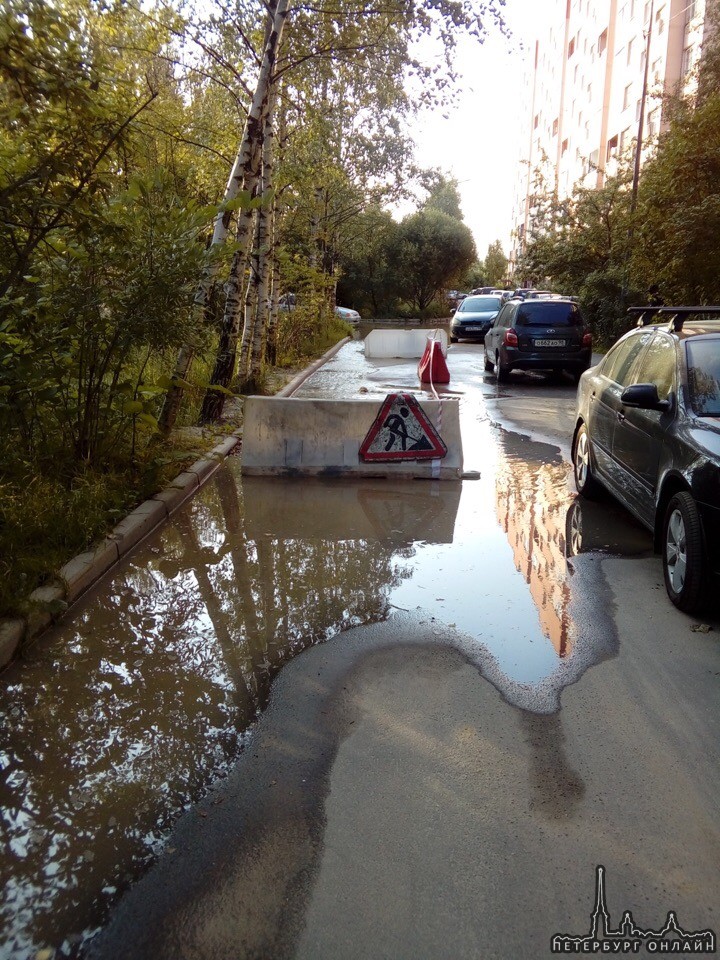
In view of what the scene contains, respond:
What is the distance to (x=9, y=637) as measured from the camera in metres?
4.54

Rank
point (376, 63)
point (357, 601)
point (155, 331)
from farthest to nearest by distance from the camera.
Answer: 1. point (376, 63)
2. point (155, 331)
3. point (357, 601)

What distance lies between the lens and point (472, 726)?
152 inches

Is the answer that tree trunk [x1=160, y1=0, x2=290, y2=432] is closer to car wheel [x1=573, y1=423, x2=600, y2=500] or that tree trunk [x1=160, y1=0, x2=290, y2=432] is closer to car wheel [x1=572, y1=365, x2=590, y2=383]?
car wheel [x1=573, y1=423, x2=600, y2=500]

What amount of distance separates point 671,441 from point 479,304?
1133 inches

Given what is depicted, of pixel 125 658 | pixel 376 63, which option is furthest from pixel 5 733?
pixel 376 63

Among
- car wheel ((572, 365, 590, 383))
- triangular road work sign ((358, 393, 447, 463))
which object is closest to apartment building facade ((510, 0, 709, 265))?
car wheel ((572, 365, 590, 383))

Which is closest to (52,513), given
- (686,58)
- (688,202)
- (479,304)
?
(688,202)

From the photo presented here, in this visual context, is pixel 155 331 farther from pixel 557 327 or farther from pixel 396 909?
pixel 557 327

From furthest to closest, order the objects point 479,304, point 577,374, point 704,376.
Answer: point 479,304 → point 577,374 → point 704,376

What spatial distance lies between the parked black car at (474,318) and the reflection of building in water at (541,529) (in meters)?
22.2

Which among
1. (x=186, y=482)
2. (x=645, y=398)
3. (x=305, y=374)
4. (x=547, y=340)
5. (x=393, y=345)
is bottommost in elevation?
(x=393, y=345)

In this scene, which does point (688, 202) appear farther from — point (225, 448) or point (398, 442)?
point (225, 448)

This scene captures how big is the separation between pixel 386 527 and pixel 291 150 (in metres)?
13.0

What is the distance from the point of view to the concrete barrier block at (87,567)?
214 inches
